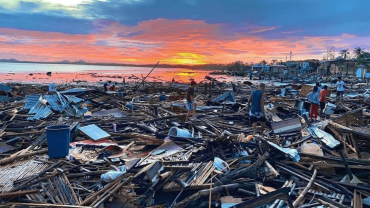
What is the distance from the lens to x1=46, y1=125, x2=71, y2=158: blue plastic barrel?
6738 mm

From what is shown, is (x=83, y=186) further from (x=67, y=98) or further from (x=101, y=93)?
(x=101, y=93)

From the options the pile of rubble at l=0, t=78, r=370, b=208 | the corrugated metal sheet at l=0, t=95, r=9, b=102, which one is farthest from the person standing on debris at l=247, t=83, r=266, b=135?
the corrugated metal sheet at l=0, t=95, r=9, b=102

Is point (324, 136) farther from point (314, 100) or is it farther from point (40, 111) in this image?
point (40, 111)

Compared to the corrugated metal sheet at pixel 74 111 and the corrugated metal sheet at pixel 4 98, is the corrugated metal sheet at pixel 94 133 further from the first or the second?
the corrugated metal sheet at pixel 4 98

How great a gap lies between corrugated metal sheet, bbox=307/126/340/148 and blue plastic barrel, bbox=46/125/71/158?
6.76m

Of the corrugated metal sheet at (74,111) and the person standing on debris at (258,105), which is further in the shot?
the corrugated metal sheet at (74,111)

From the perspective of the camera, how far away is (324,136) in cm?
804

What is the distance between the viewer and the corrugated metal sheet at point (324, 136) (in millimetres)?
7529

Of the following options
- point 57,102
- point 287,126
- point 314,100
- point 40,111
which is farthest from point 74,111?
point 314,100

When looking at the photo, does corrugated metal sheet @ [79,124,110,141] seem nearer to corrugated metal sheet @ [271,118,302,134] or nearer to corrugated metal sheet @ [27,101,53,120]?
corrugated metal sheet @ [27,101,53,120]

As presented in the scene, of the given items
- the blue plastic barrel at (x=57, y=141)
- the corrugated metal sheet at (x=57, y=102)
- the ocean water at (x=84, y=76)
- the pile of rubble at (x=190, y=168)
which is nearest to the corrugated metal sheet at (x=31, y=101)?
the corrugated metal sheet at (x=57, y=102)

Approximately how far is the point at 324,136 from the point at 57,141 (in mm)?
7118

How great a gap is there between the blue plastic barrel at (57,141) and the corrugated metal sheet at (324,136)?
22.2ft

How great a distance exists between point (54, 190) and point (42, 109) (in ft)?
28.3
